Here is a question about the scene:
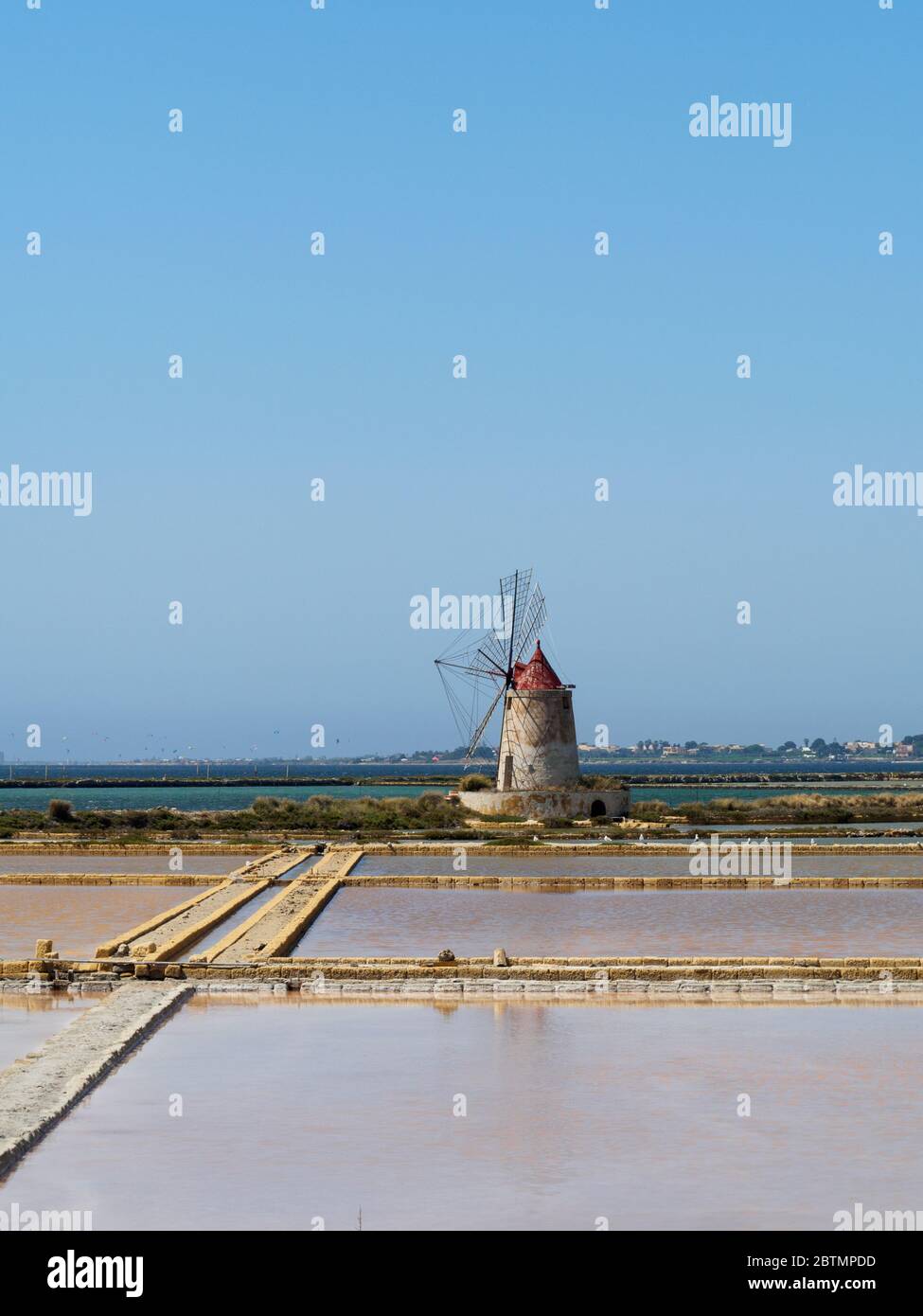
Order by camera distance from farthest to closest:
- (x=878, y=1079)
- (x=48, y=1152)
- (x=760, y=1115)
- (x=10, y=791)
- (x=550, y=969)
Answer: (x=10, y=791) < (x=550, y=969) < (x=878, y=1079) < (x=760, y=1115) < (x=48, y=1152)

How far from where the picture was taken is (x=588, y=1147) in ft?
21.4

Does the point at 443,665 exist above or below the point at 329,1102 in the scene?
above

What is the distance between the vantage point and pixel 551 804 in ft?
104

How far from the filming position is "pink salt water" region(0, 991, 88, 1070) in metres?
8.45

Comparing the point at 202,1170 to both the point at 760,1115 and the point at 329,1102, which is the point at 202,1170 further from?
the point at 760,1115

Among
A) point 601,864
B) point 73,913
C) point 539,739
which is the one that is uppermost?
point 539,739

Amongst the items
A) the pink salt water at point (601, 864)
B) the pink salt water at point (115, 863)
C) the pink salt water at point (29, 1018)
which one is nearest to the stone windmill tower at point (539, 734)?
the pink salt water at point (601, 864)

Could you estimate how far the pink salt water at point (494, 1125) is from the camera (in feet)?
18.7

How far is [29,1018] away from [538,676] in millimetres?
23026

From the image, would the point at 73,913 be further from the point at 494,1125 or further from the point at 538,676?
the point at 538,676

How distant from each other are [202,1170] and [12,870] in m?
16.5
